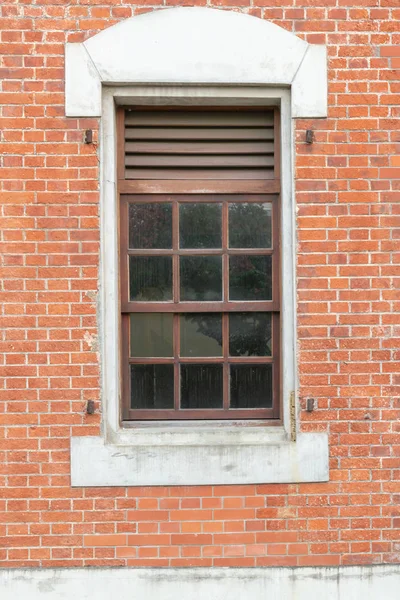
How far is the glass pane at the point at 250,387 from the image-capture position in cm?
400

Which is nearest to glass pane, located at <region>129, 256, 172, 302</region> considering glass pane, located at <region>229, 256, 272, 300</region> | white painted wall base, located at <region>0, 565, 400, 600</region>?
glass pane, located at <region>229, 256, 272, 300</region>

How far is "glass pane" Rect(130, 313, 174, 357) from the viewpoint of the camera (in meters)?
3.98

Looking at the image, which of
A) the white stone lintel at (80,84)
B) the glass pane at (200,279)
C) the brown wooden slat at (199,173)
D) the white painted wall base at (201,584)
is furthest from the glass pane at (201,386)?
the white stone lintel at (80,84)

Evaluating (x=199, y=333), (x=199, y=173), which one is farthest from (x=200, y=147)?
(x=199, y=333)

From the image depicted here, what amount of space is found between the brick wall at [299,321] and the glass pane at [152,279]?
332 millimetres

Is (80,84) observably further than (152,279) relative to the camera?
No

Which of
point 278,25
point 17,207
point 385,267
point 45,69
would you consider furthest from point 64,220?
point 385,267

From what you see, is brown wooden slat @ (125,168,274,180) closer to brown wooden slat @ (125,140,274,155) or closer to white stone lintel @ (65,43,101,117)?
brown wooden slat @ (125,140,274,155)

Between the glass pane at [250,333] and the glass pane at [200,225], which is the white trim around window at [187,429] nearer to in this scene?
the glass pane at [250,333]

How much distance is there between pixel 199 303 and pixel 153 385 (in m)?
0.65

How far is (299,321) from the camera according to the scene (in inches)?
150

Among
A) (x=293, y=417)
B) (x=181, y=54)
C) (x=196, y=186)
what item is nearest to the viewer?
(x=181, y=54)

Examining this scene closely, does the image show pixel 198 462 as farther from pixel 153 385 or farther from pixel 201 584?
pixel 201 584

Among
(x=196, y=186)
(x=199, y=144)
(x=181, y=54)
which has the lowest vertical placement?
(x=196, y=186)
